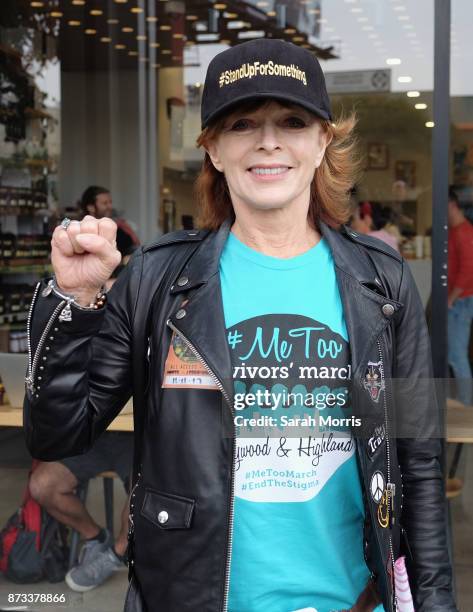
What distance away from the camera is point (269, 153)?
1320mm

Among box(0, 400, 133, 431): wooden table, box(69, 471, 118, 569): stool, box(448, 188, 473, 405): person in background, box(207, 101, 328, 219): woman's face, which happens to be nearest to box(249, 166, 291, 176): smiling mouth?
box(207, 101, 328, 219): woman's face

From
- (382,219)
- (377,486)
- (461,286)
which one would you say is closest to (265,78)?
(377,486)

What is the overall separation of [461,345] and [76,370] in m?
4.07

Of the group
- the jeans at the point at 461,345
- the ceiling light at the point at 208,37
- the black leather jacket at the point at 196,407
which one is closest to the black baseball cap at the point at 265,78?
the black leather jacket at the point at 196,407

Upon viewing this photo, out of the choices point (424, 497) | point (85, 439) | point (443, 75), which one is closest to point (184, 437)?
point (85, 439)

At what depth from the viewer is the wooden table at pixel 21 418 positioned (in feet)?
10.2

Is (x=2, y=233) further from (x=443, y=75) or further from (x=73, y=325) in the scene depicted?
(x=73, y=325)

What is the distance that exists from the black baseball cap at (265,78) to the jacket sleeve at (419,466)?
0.37m

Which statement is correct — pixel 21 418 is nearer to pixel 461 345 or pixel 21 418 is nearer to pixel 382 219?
pixel 461 345

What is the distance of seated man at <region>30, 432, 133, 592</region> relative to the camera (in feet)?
10.7

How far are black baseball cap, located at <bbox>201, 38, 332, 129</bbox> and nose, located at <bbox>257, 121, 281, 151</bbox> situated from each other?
61 millimetres

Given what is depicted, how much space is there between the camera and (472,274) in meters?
5.50

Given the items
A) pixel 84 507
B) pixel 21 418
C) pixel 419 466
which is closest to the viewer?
pixel 419 466

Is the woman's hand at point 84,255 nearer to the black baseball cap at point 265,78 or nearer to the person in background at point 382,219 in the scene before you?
the black baseball cap at point 265,78
